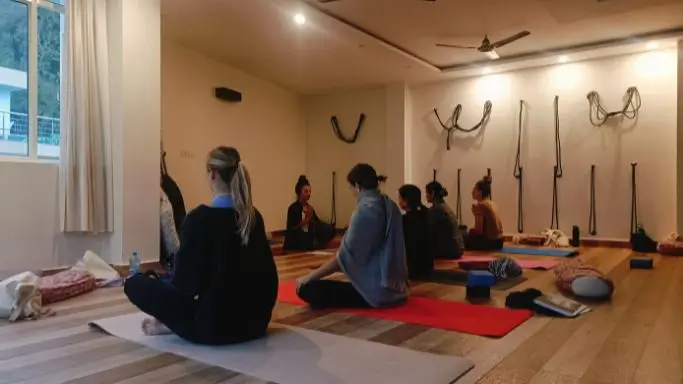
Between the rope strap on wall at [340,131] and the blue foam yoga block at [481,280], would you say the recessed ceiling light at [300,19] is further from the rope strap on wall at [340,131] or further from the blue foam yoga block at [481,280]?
the blue foam yoga block at [481,280]

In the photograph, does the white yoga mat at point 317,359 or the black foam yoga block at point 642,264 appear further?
the black foam yoga block at point 642,264

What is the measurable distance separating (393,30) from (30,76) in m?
4.12

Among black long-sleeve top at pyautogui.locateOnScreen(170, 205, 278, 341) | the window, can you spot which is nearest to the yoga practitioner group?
black long-sleeve top at pyautogui.locateOnScreen(170, 205, 278, 341)

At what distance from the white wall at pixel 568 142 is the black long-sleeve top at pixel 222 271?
6.65 m

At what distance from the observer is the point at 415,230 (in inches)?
173

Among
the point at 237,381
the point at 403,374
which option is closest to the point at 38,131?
the point at 237,381

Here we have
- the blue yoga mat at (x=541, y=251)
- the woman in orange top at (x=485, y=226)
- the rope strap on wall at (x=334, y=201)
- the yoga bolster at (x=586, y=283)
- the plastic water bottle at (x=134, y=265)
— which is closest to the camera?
the yoga bolster at (x=586, y=283)

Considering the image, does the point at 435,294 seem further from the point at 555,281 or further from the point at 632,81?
the point at 632,81

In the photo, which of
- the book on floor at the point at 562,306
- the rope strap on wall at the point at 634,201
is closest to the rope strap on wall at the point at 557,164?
the rope strap on wall at the point at 634,201

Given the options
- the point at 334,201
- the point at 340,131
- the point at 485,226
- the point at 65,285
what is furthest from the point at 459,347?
the point at 340,131

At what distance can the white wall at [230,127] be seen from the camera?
24.1 feet

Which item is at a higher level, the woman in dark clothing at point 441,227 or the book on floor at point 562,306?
the woman in dark clothing at point 441,227

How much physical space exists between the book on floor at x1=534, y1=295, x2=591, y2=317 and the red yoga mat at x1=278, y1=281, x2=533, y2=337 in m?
0.13

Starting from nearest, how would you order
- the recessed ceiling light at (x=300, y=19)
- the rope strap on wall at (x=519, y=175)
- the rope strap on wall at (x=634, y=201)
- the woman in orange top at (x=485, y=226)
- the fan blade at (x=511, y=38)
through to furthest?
the recessed ceiling light at (x=300, y=19) → the fan blade at (x=511, y=38) → the woman in orange top at (x=485, y=226) → the rope strap on wall at (x=634, y=201) → the rope strap on wall at (x=519, y=175)
